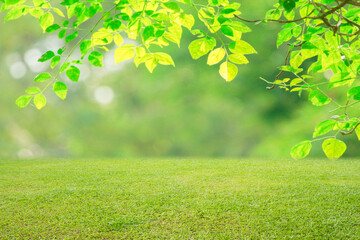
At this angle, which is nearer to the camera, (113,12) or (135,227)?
(113,12)

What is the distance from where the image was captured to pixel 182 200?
8.73 ft

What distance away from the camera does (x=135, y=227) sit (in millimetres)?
2104

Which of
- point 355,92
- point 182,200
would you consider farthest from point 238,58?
point 182,200

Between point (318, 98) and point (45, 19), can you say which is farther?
point (318, 98)

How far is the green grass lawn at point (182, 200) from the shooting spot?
6.72 ft

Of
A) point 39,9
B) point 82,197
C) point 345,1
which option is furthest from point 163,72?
point 345,1

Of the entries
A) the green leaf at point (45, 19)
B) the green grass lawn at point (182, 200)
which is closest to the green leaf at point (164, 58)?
the green leaf at point (45, 19)

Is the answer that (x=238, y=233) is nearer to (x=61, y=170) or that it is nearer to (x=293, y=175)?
(x=293, y=175)

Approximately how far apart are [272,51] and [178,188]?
1.55 m

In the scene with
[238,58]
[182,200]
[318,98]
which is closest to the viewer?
[238,58]

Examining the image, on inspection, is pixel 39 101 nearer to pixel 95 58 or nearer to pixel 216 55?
pixel 95 58

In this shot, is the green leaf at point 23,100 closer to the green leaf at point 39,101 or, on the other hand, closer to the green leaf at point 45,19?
the green leaf at point 39,101

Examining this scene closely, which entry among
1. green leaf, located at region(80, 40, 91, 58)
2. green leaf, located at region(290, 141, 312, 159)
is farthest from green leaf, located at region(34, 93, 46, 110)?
green leaf, located at region(290, 141, 312, 159)

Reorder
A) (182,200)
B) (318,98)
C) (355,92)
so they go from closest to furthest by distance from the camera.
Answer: (355,92), (318,98), (182,200)
